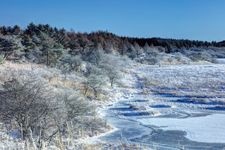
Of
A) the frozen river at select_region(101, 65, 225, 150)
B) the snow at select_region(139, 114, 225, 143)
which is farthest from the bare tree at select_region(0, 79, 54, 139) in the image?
the snow at select_region(139, 114, 225, 143)

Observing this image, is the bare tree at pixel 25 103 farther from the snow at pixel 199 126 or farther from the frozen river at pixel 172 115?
the snow at pixel 199 126

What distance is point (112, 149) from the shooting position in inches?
732

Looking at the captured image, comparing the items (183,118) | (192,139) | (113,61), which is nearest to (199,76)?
(113,61)

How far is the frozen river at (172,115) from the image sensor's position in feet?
78.6

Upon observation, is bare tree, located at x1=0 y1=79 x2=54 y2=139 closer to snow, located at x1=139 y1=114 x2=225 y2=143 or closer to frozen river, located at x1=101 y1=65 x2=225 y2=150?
frozen river, located at x1=101 y1=65 x2=225 y2=150

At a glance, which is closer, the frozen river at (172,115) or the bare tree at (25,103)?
the bare tree at (25,103)

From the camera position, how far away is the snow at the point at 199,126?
24719 millimetres

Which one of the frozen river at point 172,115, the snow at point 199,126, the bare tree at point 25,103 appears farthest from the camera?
the snow at point 199,126

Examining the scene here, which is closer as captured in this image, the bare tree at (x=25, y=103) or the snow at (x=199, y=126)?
the bare tree at (x=25, y=103)

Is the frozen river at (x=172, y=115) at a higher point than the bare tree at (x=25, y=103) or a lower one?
lower

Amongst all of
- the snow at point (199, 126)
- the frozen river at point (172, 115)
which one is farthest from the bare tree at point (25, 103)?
the snow at point (199, 126)

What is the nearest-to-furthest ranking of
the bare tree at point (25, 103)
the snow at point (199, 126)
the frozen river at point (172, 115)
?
1. the bare tree at point (25, 103)
2. the frozen river at point (172, 115)
3. the snow at point (199, 126)

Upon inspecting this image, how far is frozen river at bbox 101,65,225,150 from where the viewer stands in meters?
23.9

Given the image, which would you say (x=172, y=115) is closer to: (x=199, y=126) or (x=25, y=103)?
(x=199, y=126)
